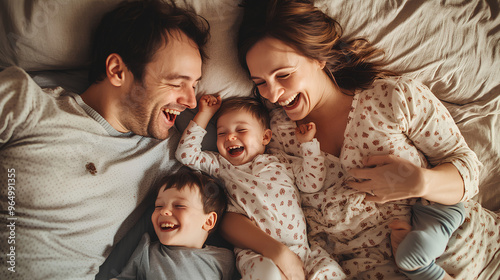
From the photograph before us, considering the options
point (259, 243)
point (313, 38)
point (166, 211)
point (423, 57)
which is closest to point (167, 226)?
point (166, 211)

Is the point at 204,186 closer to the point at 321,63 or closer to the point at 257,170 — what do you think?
the point at 257,170

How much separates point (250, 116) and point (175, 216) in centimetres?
56

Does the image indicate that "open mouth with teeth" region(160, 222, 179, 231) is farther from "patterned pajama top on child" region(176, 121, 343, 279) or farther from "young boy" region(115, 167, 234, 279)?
"patterned pajama top on child" region(176, 121, 343, 279)

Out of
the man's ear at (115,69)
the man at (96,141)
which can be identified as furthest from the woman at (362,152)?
the man's ear at (115,69)

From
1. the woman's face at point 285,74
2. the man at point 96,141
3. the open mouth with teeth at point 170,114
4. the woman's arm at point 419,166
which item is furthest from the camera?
the open mouth with teeth at point 170,114

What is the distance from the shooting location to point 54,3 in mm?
1171

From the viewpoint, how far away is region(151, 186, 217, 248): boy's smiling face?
116cm

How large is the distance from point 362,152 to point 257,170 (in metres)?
0.46

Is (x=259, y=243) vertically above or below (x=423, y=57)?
below

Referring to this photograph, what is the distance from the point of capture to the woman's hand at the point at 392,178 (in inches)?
43.0

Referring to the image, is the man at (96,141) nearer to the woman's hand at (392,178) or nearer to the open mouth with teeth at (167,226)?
the open mouth with teeth at (167,226)

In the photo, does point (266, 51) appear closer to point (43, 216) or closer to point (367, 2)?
point (367, 2)

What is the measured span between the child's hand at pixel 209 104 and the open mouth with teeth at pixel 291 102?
0.30 meters

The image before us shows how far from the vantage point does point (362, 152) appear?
125 cm
